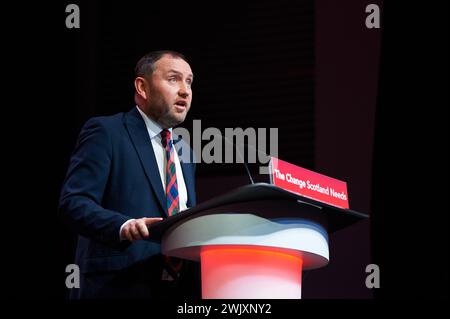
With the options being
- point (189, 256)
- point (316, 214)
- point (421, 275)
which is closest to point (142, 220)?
point (189, 256)

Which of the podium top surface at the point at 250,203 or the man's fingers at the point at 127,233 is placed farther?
the man's fingers at the point at 127,233

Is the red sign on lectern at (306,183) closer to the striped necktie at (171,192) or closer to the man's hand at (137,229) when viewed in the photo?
the man's hand at (137,229)

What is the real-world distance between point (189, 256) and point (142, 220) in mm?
178

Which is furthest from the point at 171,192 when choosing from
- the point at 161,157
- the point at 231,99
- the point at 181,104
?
the point at 231,99

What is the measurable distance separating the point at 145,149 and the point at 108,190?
21 cm

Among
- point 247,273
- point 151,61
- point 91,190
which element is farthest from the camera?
point 151,61

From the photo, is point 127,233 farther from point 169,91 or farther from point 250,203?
point 169,91

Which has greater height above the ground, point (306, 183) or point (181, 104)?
point (181, 104)

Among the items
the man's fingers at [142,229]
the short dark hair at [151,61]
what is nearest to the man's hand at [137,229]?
the man's fingers at [142,229]

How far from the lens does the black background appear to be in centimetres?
316

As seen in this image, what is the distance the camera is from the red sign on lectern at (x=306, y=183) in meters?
1.84

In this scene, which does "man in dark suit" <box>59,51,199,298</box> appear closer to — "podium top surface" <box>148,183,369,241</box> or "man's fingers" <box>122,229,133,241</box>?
"man's fingers" <box>122,229,133,241</box>

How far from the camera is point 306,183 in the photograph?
192 centimetres

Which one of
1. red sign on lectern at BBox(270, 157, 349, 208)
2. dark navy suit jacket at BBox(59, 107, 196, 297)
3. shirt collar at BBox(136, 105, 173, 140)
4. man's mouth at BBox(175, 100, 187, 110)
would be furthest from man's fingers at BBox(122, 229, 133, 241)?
man's mouth at BBox(175, 100, 187, 110)
